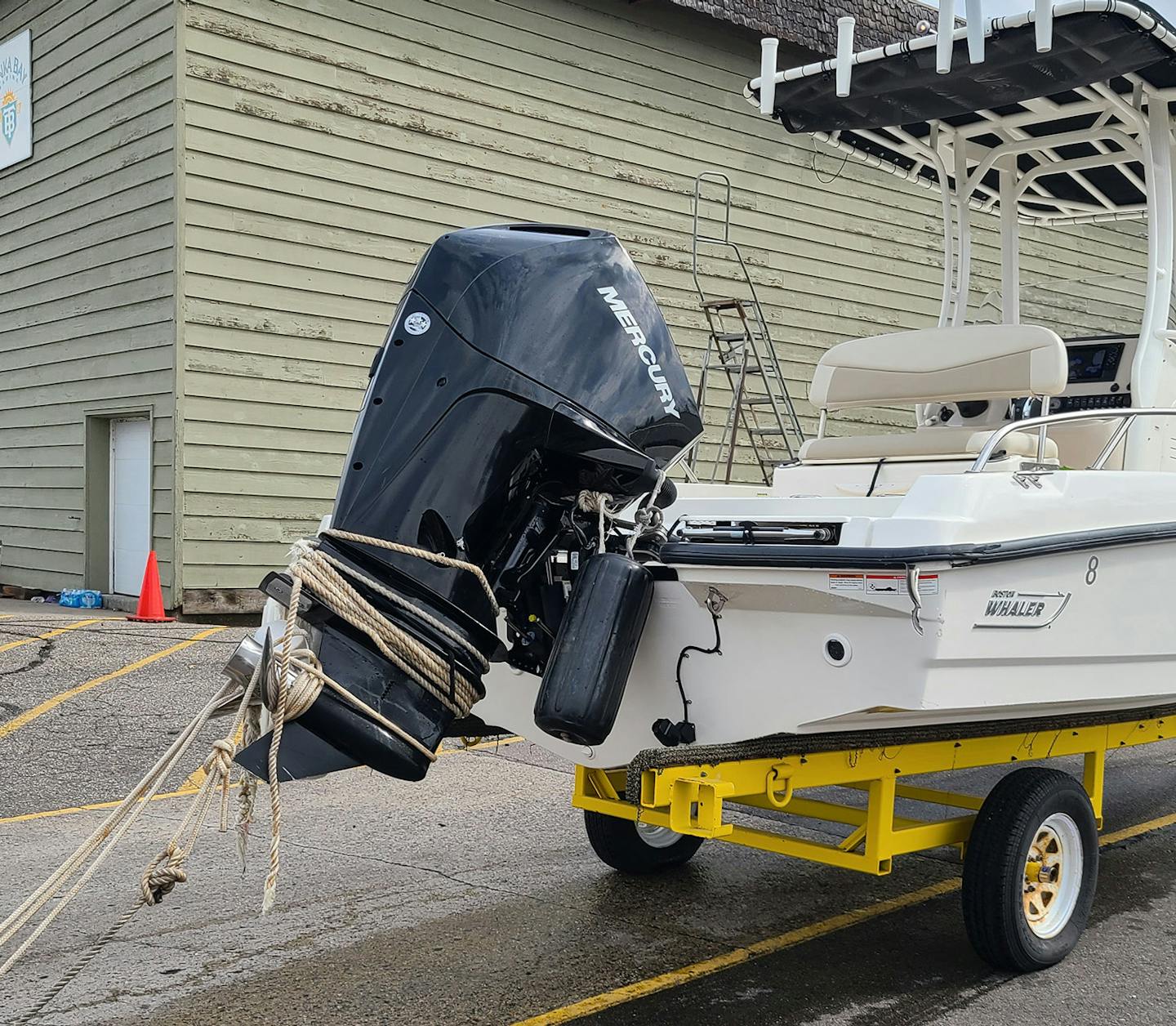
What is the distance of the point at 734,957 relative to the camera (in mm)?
4203

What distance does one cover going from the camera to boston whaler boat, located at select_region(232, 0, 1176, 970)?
10.8 ft

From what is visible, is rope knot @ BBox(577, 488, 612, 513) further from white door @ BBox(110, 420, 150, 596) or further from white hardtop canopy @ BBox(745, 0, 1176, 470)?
white door @ BBox(110, 420, 150, 596)

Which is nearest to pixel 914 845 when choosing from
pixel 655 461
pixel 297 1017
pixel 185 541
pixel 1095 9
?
pixel 655 461

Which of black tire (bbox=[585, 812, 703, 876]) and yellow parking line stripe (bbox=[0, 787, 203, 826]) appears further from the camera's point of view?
yellow parking line stripe (bbox=[0, 787, 203, 826])

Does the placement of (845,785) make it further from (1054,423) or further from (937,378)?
(937,378)

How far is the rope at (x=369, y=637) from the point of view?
9.95 ft

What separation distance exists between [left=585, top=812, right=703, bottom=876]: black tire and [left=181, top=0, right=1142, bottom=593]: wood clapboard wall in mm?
5011

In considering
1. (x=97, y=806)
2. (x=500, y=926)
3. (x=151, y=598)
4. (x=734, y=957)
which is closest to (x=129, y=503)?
(x=151, y=598)

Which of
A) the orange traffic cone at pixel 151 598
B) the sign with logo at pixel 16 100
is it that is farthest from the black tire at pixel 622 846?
the sign with logo at pixel 16 100

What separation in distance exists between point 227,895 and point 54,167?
9386 millimetres

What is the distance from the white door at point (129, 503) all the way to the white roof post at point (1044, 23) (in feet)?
26.2

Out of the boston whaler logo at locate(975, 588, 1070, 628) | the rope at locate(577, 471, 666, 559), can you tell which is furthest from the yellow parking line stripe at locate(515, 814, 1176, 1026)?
the boston whaler logo at locate(975, 588, 1070, 628)

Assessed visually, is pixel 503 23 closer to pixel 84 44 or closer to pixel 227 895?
pixel 84 44

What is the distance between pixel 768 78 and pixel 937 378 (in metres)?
1.72
